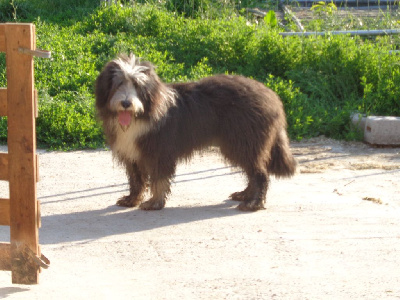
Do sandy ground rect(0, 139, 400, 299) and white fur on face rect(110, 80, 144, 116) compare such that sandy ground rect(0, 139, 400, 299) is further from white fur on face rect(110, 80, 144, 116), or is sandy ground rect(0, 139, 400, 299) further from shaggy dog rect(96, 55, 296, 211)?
white fur on face rect(110, 80, 144, 116)

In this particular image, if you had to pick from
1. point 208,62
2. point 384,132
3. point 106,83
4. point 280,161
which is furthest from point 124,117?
point 208,62

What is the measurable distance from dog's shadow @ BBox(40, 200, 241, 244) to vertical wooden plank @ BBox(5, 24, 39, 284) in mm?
1090

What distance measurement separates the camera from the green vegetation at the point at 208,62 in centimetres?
934

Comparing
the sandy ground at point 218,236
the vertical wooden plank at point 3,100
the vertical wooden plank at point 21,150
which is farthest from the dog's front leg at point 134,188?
the vertical wooden plank at point 3,100

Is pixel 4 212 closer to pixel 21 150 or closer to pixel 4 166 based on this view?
pixel 4 166

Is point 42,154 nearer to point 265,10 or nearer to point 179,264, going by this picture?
point 179,264

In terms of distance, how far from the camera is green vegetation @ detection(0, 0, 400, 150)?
934 centimetres

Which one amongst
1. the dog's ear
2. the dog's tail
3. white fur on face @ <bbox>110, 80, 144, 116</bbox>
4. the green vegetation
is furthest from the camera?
the green vegetation

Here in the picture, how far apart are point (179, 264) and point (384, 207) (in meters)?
2.40

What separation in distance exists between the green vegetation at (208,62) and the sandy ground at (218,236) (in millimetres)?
1249

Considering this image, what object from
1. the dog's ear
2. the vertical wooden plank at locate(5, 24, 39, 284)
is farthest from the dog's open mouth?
the vertical wooden plank at locate(5, 24, 39, 284)

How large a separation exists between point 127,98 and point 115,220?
1097mm

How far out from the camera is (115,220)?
6102 mm

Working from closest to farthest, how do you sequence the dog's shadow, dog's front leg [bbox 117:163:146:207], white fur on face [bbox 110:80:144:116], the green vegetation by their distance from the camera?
the dog's shadow
white fur on face [bbox 110:80:144:116]
dog's front leg [bbox 117:163:146:207]
the green vegetation
